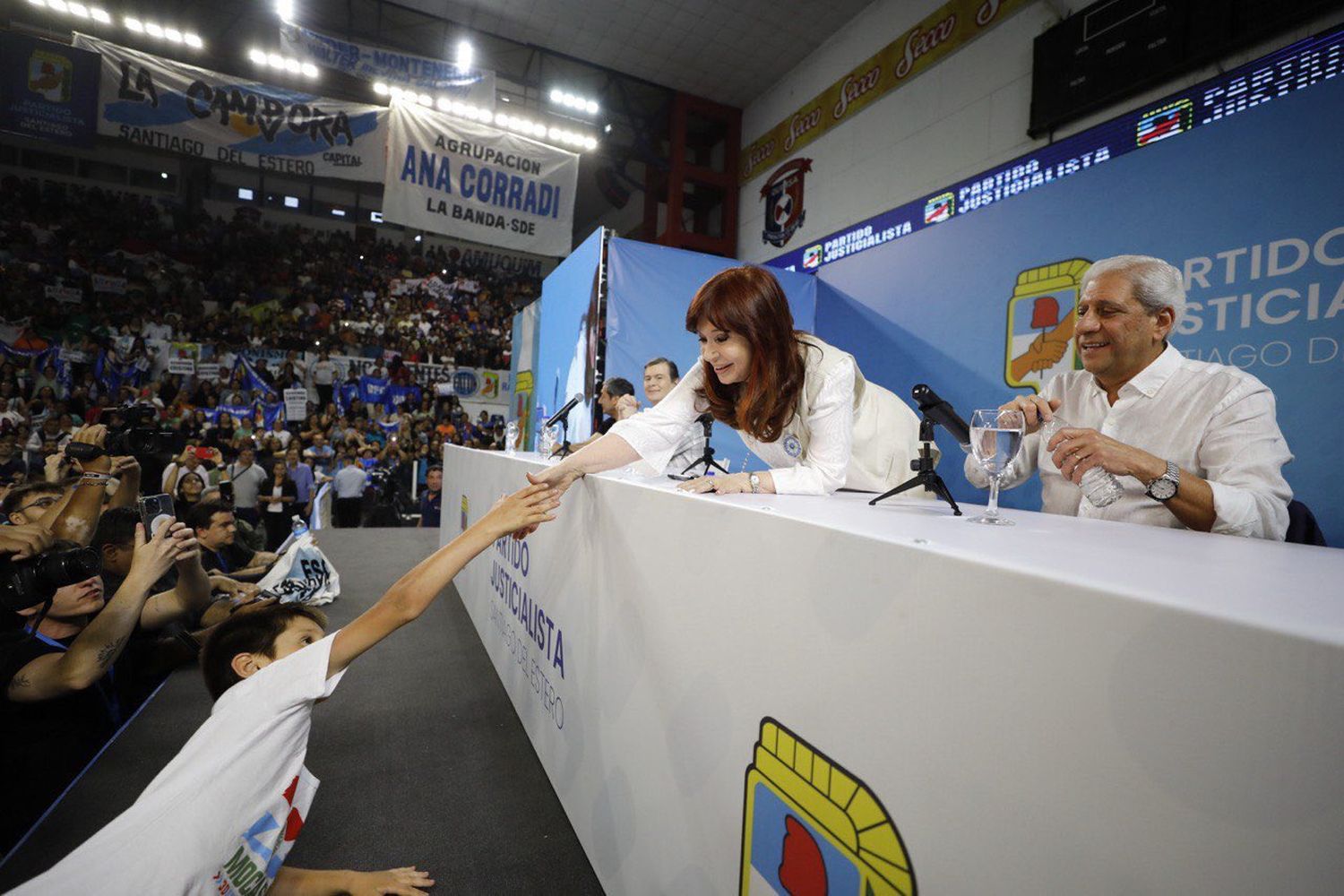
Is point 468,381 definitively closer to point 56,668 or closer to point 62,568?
point 56,668

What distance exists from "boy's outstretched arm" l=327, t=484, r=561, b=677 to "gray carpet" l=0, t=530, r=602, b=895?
2.30 ft

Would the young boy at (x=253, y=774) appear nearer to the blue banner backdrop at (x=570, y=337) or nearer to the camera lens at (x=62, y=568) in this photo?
the camera lens at (x=62, y=568)

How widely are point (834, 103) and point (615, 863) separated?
6.10 meters

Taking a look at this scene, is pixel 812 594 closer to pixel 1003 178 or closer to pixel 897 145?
pixel 1003 178

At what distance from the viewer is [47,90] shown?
5.06 metres

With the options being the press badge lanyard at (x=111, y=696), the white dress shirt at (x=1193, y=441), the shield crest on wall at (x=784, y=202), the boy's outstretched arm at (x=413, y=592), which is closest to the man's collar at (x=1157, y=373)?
the white dress shirt at (x=1193, y=441)

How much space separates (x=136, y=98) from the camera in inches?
209

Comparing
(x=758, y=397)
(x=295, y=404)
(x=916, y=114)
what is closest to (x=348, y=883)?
Answer: (x=758, y=397)

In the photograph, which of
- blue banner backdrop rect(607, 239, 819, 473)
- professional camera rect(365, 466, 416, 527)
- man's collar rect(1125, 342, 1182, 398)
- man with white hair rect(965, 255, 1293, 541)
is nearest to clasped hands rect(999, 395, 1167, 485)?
man with white hair rect(965, 255, 1293, 541)

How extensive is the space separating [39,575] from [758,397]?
5.11 ft

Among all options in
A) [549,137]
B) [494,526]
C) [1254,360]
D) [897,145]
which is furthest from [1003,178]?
[549,137]

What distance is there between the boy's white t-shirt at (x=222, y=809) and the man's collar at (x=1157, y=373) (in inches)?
70.9

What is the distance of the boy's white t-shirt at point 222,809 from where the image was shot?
838mm

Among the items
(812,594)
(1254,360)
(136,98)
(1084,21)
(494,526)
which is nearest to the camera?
(812,594)
